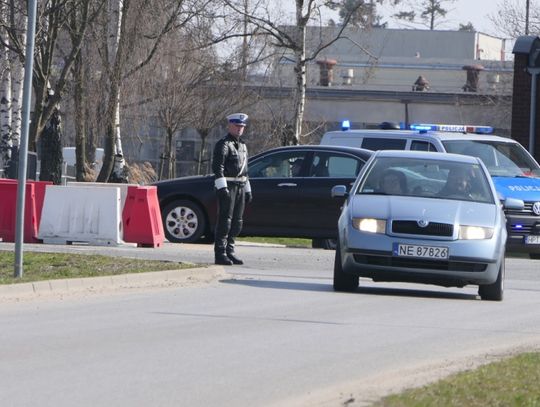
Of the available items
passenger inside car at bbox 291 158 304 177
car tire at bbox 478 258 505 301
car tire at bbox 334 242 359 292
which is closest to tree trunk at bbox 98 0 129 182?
passenger inside car at bbox 291 158 304 177

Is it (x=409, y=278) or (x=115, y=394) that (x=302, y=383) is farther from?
(x=409, y=278)

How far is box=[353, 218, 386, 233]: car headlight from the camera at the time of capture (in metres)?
13.5

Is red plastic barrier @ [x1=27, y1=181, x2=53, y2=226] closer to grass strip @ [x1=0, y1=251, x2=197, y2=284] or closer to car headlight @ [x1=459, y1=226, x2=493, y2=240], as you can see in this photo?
grass strip @ [x1=0, y1=251, x2=197, y2=284]

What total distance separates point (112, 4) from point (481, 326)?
1776 centimetres

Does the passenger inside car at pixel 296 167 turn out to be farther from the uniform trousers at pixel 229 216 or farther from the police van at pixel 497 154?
the uniform trousers at pixel 229 216

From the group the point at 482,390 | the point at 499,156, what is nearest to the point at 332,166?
the point at 499,156

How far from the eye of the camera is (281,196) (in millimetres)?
20594

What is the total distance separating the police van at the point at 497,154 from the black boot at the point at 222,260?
5.54 meters

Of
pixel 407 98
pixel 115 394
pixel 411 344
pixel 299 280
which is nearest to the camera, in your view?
pixel 115 394

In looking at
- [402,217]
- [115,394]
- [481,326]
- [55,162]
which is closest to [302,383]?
[115,394]

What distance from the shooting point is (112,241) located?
64.4ft

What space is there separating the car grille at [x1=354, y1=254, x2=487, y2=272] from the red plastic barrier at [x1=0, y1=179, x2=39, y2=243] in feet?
25.2

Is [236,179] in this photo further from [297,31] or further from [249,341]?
[297,31]

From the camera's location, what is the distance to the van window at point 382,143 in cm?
2206
